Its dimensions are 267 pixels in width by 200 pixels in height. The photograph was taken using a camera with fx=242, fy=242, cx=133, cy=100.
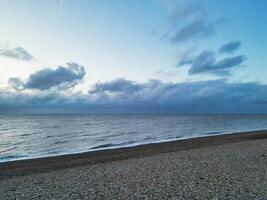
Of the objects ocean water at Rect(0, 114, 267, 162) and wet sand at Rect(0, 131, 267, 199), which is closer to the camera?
wet sand at Rect(0, 131, 267, 199)

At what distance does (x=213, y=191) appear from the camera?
8633 millimetres

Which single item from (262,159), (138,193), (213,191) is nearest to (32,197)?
(138,193)

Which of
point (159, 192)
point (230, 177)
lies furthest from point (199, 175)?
point (159, 192)

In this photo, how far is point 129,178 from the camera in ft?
36.0

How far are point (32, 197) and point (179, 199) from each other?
17.0 ft

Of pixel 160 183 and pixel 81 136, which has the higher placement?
pixel 160 183

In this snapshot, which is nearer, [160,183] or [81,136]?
[160,183]

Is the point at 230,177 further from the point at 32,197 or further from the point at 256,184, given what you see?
the point at 32,197

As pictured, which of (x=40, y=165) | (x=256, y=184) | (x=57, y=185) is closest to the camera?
(x=256, y=184)

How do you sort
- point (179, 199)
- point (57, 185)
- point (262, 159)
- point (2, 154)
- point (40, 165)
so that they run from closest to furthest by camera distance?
point (179, 199), point (57, 185), point (262, 159), point (40, 165), point (2, 154)

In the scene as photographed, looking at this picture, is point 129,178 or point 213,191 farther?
point 129,178

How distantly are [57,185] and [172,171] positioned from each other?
5479mm

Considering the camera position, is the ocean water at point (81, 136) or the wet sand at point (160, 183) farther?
the ocean water at point (81, 136)

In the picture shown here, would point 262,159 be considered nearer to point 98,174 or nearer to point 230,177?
point 230,177
